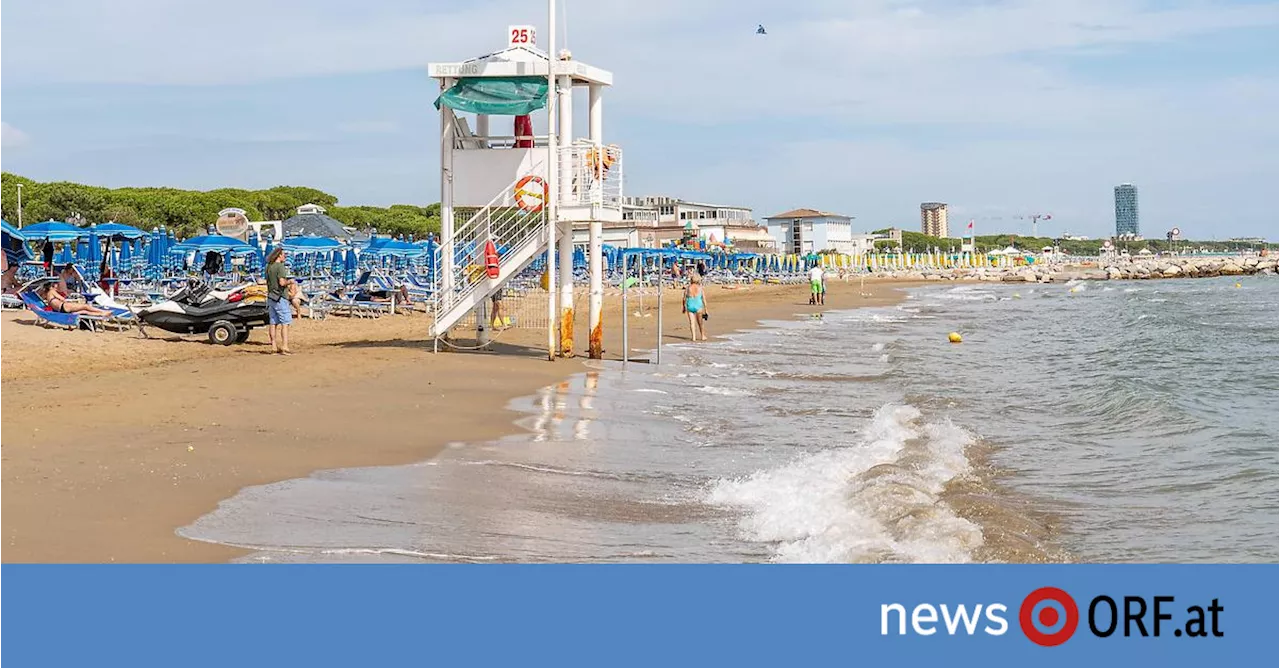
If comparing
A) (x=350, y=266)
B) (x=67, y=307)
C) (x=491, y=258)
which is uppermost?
(x=350, y=266)

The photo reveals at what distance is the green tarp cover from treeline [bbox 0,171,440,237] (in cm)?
4857

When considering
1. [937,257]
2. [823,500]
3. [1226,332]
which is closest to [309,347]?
[823,500]

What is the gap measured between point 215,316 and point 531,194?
17.8 ft

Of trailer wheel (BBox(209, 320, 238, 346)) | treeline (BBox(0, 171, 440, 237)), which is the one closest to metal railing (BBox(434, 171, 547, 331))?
trailer wheel (BBox(209, 320, 238, 346))

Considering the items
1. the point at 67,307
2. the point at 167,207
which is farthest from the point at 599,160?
the point at 167,207

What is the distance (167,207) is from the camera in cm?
8269

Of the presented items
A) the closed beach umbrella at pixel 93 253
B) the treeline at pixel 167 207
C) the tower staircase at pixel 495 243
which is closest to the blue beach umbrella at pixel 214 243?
the closed beach umbrella at pixel 93 253

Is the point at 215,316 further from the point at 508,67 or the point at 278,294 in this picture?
the point at 508,67

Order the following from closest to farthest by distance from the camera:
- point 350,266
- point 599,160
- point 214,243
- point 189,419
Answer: point 189,419 < point 599,160 < point 214,243 < point 350,266

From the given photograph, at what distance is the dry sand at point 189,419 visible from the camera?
6.74m

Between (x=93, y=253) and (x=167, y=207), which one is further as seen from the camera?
(x=167, y=207)

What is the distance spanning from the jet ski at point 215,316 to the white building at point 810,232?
126 metres

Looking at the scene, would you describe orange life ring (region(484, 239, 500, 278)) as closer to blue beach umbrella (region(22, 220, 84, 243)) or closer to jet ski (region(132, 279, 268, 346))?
jet ski (region(132, 279, 268, 346))
